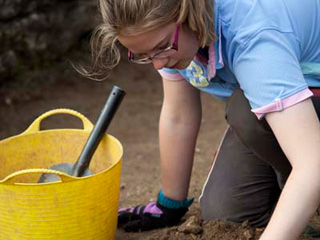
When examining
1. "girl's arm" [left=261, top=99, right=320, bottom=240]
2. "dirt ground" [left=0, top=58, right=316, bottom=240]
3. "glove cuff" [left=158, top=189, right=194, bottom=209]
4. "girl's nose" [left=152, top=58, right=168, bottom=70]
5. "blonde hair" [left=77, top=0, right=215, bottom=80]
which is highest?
"blonde hair" [left=77, top=0, right=215, bottom=80]

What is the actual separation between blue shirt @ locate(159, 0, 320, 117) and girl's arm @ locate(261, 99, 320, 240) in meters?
0.04

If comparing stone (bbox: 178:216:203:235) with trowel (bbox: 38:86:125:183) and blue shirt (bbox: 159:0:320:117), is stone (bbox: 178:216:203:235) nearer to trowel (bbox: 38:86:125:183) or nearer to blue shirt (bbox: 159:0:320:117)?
trowel (bbox: 38:86:125:183)

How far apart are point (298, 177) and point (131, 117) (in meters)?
2.27

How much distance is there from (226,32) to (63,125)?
200 cm

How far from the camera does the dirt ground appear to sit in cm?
280

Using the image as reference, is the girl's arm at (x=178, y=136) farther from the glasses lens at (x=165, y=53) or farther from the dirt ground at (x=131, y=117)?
the glasses lens at (x=165, y=53)

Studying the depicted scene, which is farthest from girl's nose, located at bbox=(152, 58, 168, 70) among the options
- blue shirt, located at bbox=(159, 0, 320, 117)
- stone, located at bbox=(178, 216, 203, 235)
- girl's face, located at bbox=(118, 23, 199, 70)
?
stone, located at bbox=(178, 216, 203, 235)

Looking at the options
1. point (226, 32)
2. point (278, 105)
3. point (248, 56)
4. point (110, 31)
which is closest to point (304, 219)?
point (278, 105)

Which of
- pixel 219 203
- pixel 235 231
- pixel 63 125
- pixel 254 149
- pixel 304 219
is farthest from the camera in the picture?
pixel 63 125

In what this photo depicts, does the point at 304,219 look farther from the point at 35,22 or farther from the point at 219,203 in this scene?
the point at 35,22

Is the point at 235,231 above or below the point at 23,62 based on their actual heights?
above

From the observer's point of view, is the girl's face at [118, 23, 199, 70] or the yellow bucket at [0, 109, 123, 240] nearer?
the girl's face at [118, 23, 199, 70]

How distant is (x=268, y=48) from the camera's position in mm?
1486

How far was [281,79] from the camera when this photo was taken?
4.79 feet
